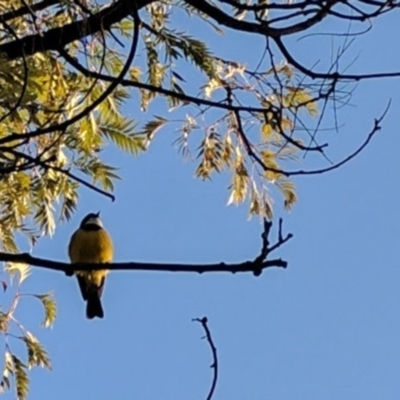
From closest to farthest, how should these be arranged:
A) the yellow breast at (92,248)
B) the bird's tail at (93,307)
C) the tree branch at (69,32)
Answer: the tree branch at (69,32) < the bird's tail at (93,307) < the yellow breast at (92,248)

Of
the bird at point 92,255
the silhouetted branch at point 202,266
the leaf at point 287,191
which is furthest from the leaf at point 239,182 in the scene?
the silhouetted branch at point 202,266

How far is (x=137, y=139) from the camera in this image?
408cm

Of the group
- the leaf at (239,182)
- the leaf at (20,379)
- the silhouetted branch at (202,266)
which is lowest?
the silhouetted branch at (202,266)

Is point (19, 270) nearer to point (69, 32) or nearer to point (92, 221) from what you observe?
point (69, 32)

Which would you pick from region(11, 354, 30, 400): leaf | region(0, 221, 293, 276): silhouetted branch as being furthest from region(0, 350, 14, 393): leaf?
region(0, 221, 293, 276): silhouetted branch

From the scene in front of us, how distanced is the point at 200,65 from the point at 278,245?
2155 millimetres

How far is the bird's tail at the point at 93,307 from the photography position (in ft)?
16.4

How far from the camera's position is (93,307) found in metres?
4.99

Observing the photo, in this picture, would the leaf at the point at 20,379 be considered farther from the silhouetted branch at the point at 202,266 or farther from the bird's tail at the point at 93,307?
the silhouetted branch at the point at 202,266

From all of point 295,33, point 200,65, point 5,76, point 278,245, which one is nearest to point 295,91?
point 200,65

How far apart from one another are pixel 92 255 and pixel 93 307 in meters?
0.30

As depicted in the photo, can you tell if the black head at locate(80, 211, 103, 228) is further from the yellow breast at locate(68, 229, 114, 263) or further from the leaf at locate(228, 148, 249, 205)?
the leaf at locate(228, 148, 249, 205)

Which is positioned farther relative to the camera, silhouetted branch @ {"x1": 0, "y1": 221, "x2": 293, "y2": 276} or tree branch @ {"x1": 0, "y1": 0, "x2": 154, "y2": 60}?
tree branch @ {"x1": 0, "y1": 0, "x2": 154, "y2": 60}

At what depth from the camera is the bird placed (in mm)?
5031
